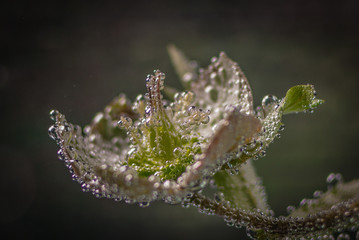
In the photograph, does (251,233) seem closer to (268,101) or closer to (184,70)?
(268,101)

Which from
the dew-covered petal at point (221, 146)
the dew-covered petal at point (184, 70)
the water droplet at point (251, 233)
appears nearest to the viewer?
the dew-covered petal at point (221, 146)

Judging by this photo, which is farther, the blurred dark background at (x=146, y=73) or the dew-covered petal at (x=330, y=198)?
the blurred dark background at (x=146, y=73)

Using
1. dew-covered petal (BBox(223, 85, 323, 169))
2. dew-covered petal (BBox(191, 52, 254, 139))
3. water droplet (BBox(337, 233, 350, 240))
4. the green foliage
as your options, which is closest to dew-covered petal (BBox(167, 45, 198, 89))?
dew-covered petal (BBox(191, 52, 254, 139))

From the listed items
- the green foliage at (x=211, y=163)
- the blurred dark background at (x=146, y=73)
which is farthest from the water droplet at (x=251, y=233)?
the blurred dark background at (x=146, y=73)

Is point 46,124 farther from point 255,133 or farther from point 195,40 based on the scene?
point 255,133

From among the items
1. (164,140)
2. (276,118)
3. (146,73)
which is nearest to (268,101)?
(276,118)

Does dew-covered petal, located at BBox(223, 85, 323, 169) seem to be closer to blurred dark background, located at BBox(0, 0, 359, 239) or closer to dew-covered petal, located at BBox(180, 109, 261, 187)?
dew-covered petal, located at BBox(180, 109, 261, 187)

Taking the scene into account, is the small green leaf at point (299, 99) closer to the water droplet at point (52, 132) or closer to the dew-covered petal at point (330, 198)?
the dew-covered petal at point (330, 198)

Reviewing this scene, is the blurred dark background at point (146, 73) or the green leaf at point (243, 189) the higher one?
the blurred dark background at point (146, 73)
